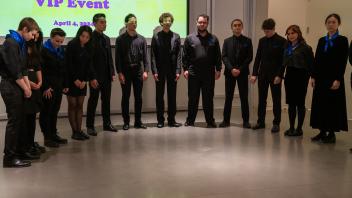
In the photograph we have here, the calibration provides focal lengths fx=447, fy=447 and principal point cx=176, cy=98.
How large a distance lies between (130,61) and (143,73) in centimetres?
25

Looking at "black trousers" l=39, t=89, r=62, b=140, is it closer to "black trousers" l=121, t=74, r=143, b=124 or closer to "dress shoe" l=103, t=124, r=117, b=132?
"dress shoe" l=103, t=124, r=117, b=132

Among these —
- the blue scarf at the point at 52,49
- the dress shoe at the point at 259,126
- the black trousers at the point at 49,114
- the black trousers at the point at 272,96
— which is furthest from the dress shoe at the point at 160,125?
the blue scarf at the point at 52,49

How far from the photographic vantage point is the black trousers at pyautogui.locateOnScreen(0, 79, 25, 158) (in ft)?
13.2

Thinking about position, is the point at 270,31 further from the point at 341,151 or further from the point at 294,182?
the point at 294,182

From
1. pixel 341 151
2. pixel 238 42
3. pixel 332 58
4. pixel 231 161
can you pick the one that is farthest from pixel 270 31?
pixel 231 161

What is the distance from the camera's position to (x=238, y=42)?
6.32 meters

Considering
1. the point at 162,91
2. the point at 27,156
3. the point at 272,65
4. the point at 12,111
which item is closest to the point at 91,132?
the point at 162,91

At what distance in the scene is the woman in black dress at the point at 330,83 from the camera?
200 inches

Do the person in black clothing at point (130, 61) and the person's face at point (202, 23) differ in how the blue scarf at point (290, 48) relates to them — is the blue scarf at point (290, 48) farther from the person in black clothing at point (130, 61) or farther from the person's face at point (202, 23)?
the person in black clothing at point (130, 61)

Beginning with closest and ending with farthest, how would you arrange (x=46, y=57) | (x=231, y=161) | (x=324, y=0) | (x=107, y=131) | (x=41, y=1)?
(x=231, y=161)
(x=46, y=57)
(x=107, y=131)
(x=41, y=1)
(x=324, y=0)

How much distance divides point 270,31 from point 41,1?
11.3ft

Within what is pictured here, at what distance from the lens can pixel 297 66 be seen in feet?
18.0

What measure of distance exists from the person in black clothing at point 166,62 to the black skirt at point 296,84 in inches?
62.5

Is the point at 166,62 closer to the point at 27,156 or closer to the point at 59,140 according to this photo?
the point at 59,140
